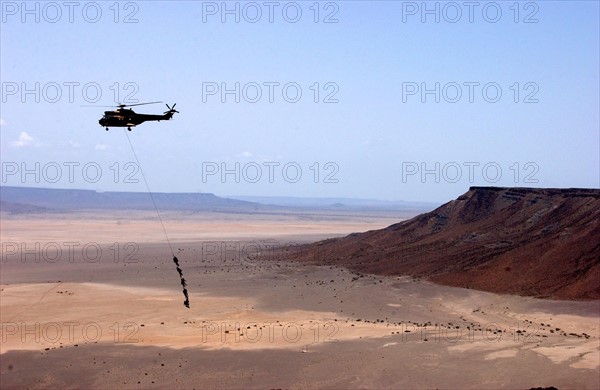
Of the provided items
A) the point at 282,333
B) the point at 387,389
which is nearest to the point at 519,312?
the point at 282,333

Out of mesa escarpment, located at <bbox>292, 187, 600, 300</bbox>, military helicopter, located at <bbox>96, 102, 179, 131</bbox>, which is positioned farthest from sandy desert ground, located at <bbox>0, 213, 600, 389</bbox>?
military helicopter, located at <bbox>96, 102, 179, 131</bbox>

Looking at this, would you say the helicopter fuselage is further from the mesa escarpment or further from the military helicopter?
the mesa escarpment

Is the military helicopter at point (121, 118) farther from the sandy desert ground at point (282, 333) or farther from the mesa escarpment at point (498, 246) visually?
the mesa escarpment at point (498, 246)

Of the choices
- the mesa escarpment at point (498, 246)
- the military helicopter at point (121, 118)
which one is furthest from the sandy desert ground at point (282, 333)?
the military helicopter at point (121, 118)

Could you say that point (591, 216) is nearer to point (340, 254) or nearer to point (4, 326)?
point (340, 254)

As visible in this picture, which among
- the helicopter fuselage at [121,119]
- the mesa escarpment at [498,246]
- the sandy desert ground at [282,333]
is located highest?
the helicopter fuselage at [121,119]

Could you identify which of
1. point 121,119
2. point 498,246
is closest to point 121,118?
point 121,119

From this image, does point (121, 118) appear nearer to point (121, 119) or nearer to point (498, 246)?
point (121, 119)
